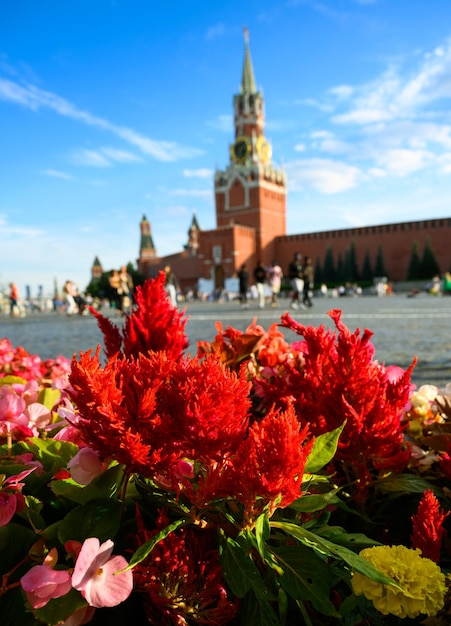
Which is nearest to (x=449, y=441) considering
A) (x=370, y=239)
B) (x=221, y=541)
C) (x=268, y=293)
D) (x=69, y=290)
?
(x=221, y=541)

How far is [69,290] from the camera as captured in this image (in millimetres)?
17031

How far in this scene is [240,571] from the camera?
588 mm

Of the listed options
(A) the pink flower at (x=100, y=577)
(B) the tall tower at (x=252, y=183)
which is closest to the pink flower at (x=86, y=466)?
(A) the pink flower at (x=100, y=577)

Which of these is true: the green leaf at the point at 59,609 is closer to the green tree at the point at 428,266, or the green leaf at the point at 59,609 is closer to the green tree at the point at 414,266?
the green tree at the point at 428,266

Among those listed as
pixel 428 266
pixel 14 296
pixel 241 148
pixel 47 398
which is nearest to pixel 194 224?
pixel 241 148

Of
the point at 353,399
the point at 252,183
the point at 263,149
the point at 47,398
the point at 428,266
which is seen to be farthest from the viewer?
the point at 263,149

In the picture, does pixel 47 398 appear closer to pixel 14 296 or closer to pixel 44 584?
pixel 44 584

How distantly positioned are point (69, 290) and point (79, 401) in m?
17.2

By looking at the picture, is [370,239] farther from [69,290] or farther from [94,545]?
[94,545]

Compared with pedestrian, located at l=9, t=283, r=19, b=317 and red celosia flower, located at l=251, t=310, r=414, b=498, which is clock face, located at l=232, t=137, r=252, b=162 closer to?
pedestrian, located at l=9, t=283, r=19, b=317

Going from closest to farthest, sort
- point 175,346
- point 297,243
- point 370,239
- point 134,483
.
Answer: point 134,483
point 175,346
point 370,239
point 297,243

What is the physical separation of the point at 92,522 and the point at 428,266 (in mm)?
46775

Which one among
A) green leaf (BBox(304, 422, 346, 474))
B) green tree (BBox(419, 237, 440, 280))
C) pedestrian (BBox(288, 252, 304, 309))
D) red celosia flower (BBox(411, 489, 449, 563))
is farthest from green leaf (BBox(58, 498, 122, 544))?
green tree (BBox(419, 237, 440, 280))

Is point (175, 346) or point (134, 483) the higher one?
point (175, 346)
